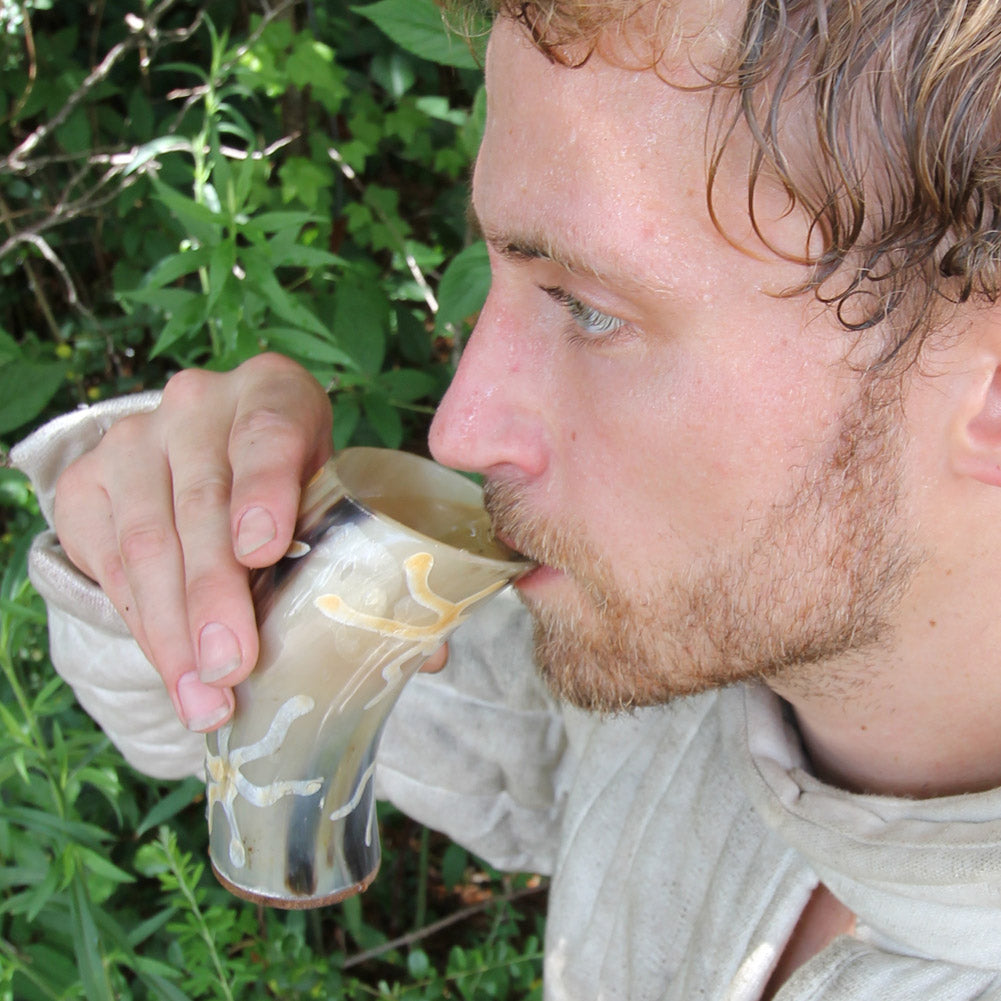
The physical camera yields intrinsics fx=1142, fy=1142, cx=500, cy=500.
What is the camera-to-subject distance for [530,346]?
1.02 m

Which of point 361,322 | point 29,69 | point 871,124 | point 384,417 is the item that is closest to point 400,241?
point 361,322

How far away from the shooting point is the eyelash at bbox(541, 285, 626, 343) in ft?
3.20

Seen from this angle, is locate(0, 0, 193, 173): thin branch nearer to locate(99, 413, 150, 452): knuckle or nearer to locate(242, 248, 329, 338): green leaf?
locate(242, 248, 329, 338): green leaf

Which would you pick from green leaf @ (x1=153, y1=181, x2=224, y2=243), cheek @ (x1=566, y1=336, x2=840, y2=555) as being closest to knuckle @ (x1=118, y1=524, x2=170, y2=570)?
cheek @ (x1=566, y1=336, x2=840, y2=555)

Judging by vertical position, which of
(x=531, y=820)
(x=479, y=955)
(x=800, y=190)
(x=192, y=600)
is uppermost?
(x=800, y=190)

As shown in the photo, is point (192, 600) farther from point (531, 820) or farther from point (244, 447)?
point (531, 820)

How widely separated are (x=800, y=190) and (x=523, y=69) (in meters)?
0.26

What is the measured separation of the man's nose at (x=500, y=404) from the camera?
3.36 feet

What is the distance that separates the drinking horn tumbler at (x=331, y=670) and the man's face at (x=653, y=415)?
0.10 metres

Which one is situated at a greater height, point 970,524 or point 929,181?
point 929,181

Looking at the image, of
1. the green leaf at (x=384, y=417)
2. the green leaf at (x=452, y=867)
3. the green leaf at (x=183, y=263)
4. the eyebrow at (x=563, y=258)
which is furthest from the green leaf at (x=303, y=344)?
the green leaf at (x=452, y=867)

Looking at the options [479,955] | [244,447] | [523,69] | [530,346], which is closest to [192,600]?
[244,447]

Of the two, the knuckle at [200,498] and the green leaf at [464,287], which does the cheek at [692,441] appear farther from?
the green leaf at [464,287]

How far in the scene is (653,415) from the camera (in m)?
0.98
